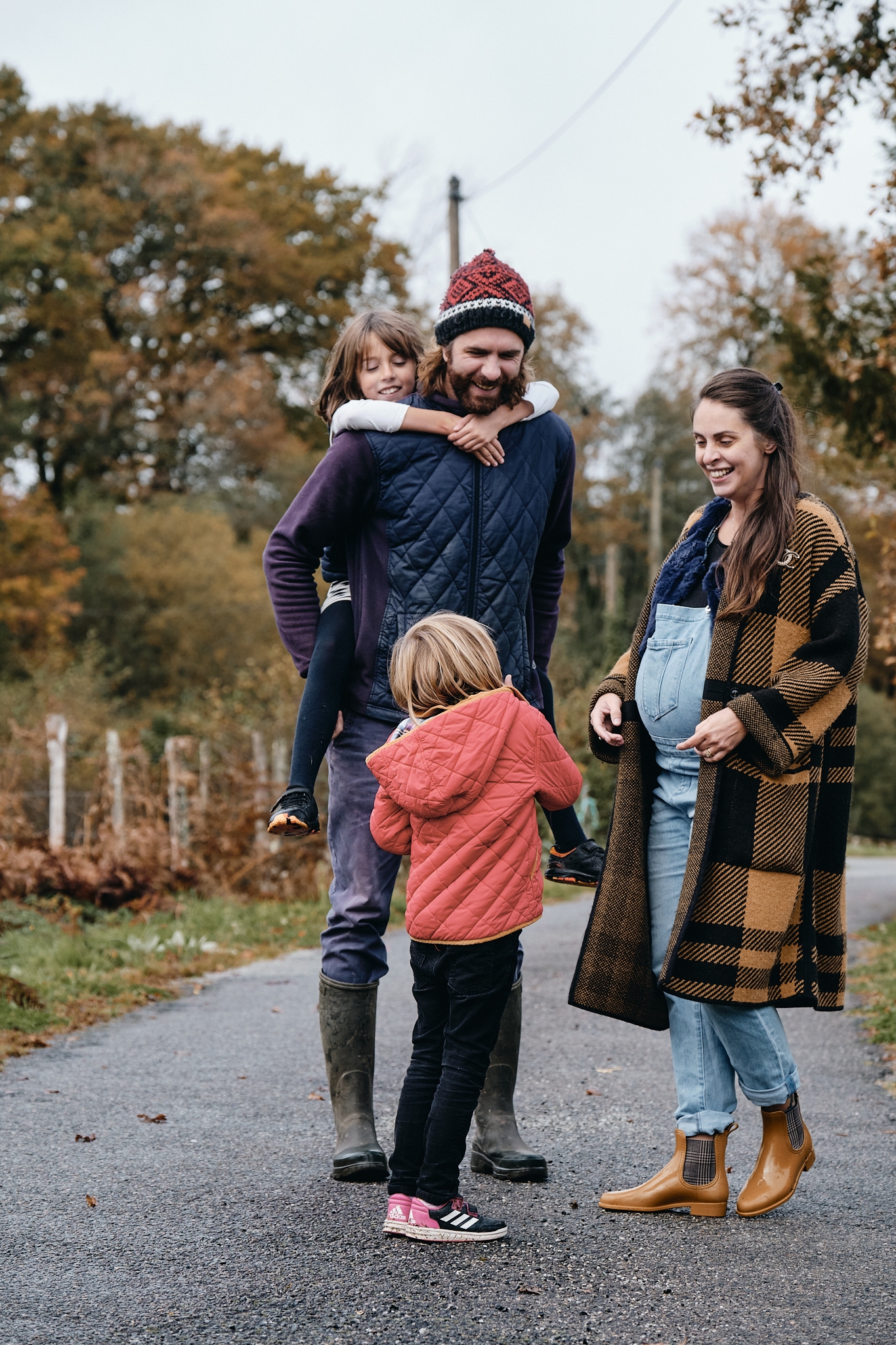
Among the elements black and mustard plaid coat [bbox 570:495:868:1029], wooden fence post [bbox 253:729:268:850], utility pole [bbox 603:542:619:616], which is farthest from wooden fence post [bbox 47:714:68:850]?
utility pole [bbox 603:542:619:616]

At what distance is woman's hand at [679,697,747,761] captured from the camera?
9.70 ft

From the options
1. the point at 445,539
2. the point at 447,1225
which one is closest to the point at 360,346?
the point at 445,539

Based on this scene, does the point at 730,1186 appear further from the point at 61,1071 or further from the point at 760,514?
the point at 61,1071

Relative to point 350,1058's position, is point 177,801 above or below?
below

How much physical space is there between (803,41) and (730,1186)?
8.92m

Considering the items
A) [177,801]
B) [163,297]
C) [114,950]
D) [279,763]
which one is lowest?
[114,950]

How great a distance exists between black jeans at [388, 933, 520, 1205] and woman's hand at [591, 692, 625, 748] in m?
0.60

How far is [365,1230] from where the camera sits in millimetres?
2924

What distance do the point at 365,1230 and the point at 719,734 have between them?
4.48 ft

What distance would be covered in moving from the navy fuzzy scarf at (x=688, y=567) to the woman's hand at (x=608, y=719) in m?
0.15

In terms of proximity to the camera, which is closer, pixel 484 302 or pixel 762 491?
pixel 762 491

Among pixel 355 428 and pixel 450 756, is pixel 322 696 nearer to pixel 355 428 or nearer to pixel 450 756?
pixel 450 756

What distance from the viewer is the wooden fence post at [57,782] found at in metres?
11.9

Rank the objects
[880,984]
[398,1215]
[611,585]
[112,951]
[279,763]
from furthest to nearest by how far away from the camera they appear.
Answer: [611,585], [279,763], [880,984], [112,951], [398,1215]
